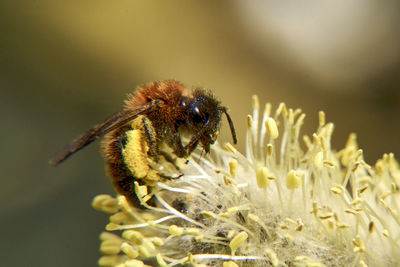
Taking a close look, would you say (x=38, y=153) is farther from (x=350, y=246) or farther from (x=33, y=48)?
(x=350, y=246)

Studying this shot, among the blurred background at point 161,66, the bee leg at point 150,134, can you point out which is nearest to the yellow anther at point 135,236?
the bee leg at point 150,134

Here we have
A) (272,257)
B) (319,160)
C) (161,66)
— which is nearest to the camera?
(272,257)

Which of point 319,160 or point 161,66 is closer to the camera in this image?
point 319,160

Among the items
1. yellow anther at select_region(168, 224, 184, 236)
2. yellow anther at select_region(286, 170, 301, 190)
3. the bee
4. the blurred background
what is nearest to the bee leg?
the bee

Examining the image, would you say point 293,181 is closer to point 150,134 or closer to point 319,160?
point 319,160

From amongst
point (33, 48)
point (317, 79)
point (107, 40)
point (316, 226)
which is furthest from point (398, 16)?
point (33, 48)

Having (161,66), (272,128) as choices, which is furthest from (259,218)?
(161,66)

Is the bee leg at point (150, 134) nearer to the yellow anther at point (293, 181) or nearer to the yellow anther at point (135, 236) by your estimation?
the yellow anther at point (135, 236)
